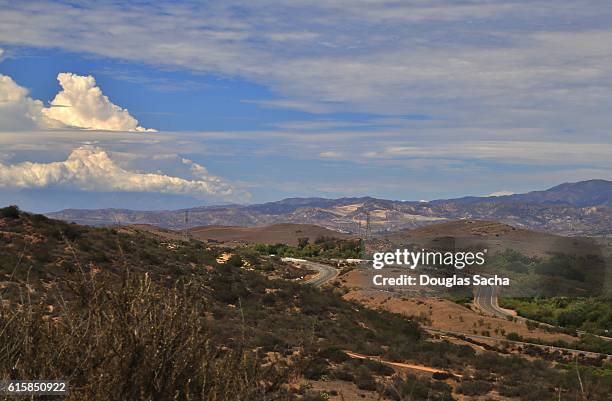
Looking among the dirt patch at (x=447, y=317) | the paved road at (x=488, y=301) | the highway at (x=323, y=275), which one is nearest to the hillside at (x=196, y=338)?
the dirt patch at (x=447, y=317)

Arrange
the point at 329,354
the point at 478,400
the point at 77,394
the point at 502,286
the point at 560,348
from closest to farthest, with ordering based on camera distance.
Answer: the point at 77,394
the point at 478,400
the point at 329,354
the point at 560,348
the point at 502,286

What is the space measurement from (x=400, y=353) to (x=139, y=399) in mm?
25374

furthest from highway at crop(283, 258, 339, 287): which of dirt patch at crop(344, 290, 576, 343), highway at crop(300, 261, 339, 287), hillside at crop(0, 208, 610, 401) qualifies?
hillside at crop(0, 208, 610, 401)

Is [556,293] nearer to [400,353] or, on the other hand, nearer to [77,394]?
[400,353]

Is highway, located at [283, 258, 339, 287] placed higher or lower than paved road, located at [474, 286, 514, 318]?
higher

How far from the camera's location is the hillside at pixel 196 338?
6.88m

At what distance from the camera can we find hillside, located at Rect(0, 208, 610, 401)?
6875 mm

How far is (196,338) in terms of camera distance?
7.23 metres

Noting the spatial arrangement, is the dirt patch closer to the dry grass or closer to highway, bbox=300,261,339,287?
highway, bbox=300,261,339,287

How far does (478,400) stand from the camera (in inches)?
871

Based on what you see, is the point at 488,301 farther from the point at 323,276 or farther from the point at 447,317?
the point at 447,317

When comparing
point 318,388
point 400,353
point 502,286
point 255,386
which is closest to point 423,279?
point 502,286

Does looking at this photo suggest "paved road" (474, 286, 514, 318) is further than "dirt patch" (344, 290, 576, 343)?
Yes

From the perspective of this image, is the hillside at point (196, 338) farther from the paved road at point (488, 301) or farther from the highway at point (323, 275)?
the paved road at point (488, 301)
